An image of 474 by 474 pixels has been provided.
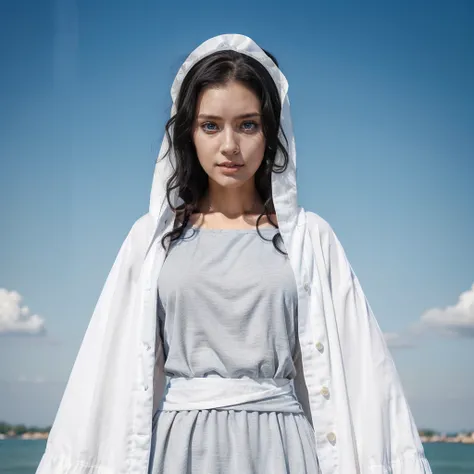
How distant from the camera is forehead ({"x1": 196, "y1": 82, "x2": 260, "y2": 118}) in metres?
1.98

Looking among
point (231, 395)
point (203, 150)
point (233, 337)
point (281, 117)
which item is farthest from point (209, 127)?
point (231, 395)

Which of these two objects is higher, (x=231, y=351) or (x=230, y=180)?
(x=230, y=180)

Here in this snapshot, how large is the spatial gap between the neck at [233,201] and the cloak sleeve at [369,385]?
0.20 m

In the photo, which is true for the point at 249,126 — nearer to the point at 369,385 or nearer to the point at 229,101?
the point at 229,101

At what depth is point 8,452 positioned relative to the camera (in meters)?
8.38

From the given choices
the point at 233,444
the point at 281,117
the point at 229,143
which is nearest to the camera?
the point at 233,444

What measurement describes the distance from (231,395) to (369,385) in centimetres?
29

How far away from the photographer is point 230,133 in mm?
1968

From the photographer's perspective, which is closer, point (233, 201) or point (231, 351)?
point (231, 351)

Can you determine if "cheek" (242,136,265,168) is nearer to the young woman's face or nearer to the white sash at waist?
the young woman's face

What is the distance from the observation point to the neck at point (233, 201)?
2.10 metres

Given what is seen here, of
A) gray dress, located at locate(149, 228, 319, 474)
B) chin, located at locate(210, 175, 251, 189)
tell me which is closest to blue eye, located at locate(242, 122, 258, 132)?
chin, located at locate(210, 175, 251, 189)

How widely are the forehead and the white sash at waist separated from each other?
58 centimetres

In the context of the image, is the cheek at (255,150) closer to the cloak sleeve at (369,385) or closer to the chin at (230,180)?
the chin at (230,180)
